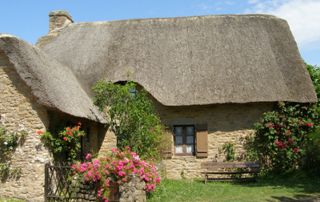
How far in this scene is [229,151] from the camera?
562 inches

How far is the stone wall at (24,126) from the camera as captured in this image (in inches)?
375

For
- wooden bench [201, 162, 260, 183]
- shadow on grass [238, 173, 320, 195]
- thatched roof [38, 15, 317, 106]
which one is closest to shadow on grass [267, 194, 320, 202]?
shadow on grass [238, 173, 320, 195]

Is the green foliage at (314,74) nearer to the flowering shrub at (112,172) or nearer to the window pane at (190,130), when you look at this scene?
the window pane at (190,130)

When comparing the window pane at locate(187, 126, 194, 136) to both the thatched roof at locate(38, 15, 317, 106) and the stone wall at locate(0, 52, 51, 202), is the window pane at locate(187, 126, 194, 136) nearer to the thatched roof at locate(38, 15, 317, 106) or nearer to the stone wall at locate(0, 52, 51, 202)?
the thatched roof at locate(38, 15, 317, 106)

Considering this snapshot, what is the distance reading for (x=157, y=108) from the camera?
14.7m

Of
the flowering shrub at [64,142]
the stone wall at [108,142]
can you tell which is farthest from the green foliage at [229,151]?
the flowering shrub at [64,142]

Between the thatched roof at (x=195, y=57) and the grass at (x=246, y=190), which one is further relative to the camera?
the thatched roof at (x=195, y=57)

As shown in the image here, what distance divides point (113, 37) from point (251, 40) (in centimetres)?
554

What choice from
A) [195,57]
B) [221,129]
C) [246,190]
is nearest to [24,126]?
[246,190]

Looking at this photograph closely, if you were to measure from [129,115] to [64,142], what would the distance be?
236cm

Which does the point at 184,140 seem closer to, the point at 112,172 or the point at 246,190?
the point at 246,190

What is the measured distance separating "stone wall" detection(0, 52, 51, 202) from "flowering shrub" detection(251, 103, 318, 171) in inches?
301

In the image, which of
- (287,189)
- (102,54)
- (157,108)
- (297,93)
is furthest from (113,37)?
(287,189)

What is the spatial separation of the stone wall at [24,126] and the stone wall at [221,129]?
5.73 meters
